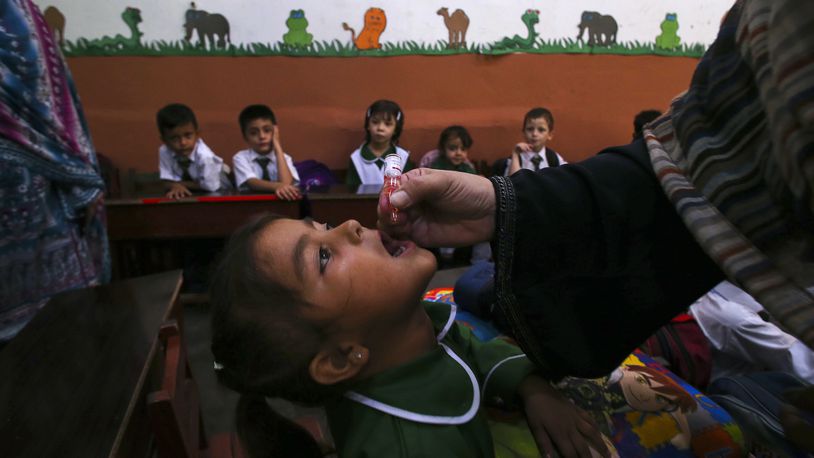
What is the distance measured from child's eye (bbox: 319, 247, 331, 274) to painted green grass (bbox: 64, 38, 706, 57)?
346 centimetres

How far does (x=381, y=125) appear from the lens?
12.1 feet

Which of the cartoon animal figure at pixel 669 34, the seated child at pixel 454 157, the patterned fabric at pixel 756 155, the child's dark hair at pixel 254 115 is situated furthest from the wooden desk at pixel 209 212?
the cartoon animal figure at pixel 669 34

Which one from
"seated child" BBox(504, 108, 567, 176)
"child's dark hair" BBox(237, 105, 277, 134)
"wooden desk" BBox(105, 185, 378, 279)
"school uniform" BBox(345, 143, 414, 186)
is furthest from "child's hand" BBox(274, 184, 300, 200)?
"seated child" BBox(504, 108, 567, 176)

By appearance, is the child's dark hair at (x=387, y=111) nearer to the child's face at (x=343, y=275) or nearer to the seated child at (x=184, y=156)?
the seated child at (x=184, y=156)

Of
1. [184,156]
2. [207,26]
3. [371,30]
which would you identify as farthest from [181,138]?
[371,30]

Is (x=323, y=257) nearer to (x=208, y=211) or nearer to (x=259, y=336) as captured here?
(x=259, y=336)

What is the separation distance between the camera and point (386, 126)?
370cm

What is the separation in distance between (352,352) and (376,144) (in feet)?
10.2

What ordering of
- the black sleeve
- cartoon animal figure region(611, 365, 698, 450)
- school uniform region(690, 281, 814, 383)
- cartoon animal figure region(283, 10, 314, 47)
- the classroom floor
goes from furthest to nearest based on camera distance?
cartoon animal figure region(283, 10, 314, 47)
the classroom floor
school uniform region(690, 281, 814, 383)
cartoon animal figure region(611, 365, 698, 450)
the black sleeve

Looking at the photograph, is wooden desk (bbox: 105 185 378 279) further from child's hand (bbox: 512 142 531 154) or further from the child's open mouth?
the child's open mouth

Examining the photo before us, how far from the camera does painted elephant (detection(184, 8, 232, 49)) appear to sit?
3.65 m

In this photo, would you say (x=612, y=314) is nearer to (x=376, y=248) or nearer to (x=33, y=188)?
(x=376, y=248)

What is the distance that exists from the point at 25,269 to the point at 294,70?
9.12 feet

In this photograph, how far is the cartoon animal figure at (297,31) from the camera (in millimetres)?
3791
